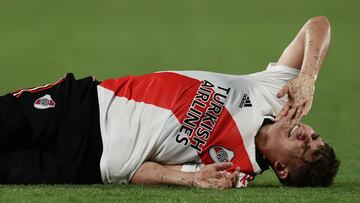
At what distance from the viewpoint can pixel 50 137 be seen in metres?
4.10

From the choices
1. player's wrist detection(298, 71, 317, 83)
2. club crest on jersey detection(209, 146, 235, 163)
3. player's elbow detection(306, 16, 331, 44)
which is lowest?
club crest on jersey detection(209, 146, 235, 163)

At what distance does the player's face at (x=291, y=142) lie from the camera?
4.03 metres

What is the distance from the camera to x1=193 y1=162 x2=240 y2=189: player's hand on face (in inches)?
151

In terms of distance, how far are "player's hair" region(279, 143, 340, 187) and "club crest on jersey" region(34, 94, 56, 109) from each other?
977 millimetres

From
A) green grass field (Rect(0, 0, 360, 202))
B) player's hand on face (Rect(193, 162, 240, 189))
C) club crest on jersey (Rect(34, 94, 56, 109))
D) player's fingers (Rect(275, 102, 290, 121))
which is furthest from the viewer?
green grass field (Rect(0, 0, 360, 202))

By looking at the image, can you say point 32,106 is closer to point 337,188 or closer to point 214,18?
point 337,188

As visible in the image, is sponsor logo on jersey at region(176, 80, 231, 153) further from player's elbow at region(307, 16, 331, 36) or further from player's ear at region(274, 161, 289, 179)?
player's elbow at region(307, 16, 331, 36)

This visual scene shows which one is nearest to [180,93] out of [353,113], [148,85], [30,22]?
[148,85]

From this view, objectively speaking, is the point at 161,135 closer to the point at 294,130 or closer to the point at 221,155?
the point at 221,155

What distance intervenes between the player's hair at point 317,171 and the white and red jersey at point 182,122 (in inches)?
6.3

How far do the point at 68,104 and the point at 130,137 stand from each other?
311 millimetres

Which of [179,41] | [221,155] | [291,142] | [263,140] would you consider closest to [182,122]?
[221,155]

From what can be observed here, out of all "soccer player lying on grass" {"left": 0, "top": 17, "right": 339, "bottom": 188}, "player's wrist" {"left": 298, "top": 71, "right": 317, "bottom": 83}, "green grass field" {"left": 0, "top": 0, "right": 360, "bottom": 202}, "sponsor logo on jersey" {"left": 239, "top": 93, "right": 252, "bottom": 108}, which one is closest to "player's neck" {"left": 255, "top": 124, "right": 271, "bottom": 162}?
"soccer player lying on grass" {"left": 0, "top": 17, "right": 339, "bottom": 188}

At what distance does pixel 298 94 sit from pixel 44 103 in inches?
39.6
